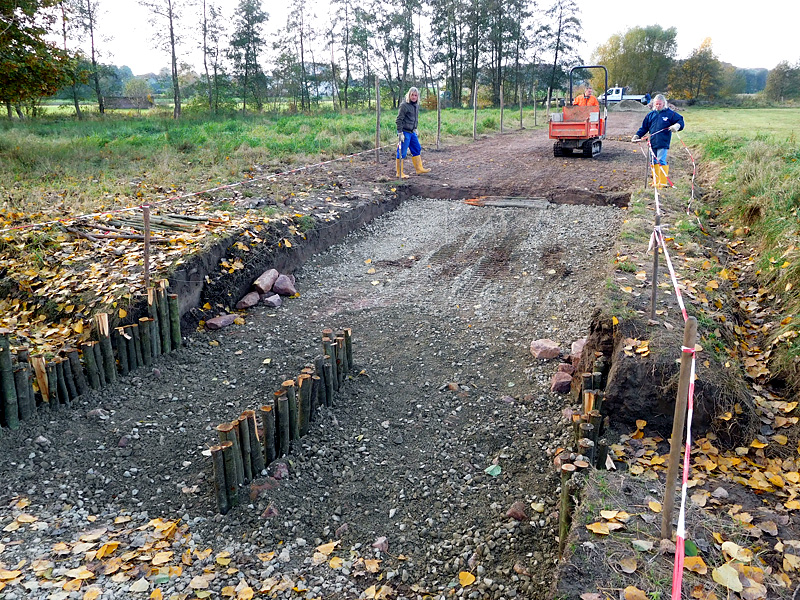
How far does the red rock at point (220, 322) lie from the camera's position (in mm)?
6829

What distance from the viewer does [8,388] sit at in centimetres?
475

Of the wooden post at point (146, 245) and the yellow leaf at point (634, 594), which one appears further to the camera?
the wooden post at point (146, 245)

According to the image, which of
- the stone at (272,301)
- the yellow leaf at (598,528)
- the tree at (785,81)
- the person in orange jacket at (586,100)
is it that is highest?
the tree at (785,81)

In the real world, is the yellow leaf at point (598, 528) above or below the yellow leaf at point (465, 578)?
above

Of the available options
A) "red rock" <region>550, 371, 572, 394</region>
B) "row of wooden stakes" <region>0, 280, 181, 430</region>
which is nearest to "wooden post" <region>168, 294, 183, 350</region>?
"row of wooden stakes" <region>0, 280, 181, 430</region>

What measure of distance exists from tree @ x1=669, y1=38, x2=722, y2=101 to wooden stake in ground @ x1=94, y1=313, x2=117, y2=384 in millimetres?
61762

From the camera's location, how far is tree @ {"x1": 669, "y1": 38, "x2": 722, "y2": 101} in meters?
56.5

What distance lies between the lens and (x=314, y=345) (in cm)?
646

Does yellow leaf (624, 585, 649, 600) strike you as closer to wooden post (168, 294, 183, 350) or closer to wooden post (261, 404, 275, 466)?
wooden post (261, 404, 275, 466)

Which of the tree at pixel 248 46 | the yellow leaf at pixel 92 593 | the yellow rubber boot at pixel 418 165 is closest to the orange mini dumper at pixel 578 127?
the yellow rubber boot at pixel 418 165

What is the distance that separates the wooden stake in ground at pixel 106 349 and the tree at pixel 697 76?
61.8 m

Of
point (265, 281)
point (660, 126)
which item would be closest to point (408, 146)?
point (660, 126)

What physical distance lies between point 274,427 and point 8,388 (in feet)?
7.30

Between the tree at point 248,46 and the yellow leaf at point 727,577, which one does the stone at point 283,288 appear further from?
the tree at point 248,46
